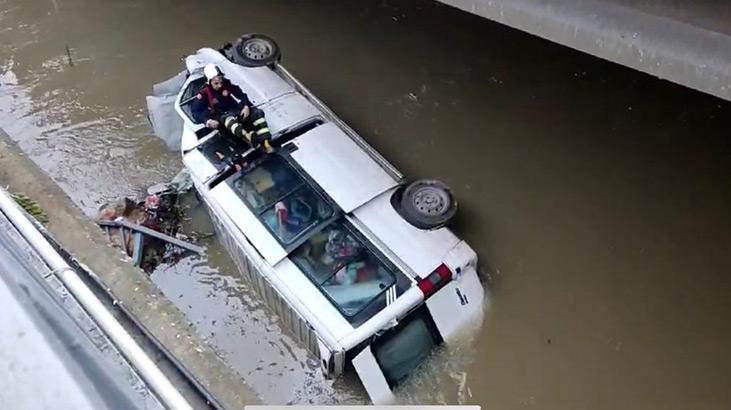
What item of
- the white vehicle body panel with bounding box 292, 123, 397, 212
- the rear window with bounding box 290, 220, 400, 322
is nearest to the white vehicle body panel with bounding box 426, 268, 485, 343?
the rear window with bounding box 290, 220, 400, 322

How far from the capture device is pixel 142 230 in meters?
7.37

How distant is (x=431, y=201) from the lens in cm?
703

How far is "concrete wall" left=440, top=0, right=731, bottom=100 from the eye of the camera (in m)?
4.75

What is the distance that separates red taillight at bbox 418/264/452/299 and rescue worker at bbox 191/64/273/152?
192 centimetres

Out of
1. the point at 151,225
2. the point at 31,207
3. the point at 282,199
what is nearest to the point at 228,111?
the point at 282,199

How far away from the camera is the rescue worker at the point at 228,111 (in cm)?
700

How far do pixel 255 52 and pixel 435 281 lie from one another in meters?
3.40

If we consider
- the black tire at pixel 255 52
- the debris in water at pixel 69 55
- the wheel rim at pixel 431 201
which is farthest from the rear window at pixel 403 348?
the debris in water at pixel 69 55

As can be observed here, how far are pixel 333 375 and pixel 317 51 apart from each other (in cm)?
451

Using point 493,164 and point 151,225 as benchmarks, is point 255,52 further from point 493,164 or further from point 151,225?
point 493,164

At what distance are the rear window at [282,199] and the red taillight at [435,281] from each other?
105 cm

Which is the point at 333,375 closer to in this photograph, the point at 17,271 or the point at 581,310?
the point at 581,310

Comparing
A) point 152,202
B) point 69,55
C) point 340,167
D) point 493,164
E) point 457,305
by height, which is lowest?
point 457,305

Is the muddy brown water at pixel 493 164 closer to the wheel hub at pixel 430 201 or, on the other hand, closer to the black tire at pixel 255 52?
the wheel hub at pixel 430 201
